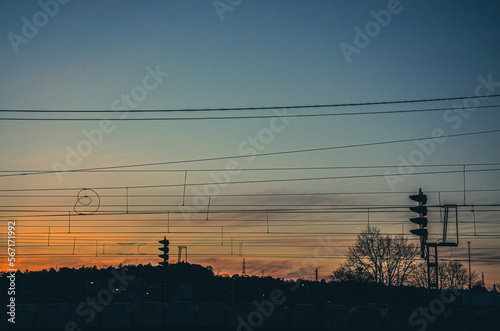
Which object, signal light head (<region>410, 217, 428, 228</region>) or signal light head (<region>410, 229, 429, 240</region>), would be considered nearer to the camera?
signal light head (<region>410, 217, 428, 228</region>)

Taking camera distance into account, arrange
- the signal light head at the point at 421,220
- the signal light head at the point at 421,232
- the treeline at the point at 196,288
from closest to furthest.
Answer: the signal light head at the point at 421,220 → the signal light head at the point at 421,232 → the treeline at the point at 196,288

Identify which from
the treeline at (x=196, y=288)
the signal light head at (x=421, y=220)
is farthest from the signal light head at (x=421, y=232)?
the treeline at (x=196, y=288)

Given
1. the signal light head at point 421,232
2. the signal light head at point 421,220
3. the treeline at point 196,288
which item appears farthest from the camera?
the treeline at point 196,288

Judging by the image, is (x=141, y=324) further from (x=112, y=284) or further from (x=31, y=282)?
(x=31, y=282)

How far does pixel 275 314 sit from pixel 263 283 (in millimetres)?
77225

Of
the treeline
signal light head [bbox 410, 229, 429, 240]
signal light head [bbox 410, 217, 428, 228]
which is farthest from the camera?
the treeline

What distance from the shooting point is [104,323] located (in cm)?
2892

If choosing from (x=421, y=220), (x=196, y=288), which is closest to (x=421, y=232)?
(x=421, y=220)

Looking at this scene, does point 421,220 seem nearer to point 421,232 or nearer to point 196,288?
point 421,232

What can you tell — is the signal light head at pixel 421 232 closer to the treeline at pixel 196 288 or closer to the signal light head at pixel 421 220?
the signal light head at pixel 421 220

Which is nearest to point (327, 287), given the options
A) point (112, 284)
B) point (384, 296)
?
point (384, 296)

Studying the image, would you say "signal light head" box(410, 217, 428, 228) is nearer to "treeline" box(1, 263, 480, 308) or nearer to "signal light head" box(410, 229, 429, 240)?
"signal light head" box(410, 229, 429, 240)

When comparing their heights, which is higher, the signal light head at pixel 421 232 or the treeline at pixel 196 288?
the signal light head at pixel 421 232

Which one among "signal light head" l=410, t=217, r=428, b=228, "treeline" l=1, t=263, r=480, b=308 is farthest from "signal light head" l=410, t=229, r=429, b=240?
"treeline" l=1, t=263, r=480, b=308
